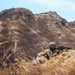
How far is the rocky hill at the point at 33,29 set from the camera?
9889 cm

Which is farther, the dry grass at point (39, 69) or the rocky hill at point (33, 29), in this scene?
the rocky hill at point (33, 29)

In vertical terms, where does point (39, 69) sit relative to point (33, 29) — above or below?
above

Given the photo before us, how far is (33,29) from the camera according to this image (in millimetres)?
111875

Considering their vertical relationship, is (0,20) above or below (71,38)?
above

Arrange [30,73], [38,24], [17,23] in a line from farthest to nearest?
[38,24] → [17,23] → [30,73]

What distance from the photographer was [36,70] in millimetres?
5160

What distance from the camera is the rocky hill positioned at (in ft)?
324

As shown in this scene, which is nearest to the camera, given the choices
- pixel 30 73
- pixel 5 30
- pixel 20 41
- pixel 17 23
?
pixel 30 73

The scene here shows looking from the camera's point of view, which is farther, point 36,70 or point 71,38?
point 71,38

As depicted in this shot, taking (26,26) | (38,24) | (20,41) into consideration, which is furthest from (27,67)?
(38,24)

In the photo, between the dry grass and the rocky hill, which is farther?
the rocky hill

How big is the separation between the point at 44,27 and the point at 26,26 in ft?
36.9

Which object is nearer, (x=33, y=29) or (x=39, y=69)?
(x=39, y=69)

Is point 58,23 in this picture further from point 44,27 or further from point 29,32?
point 29,32
